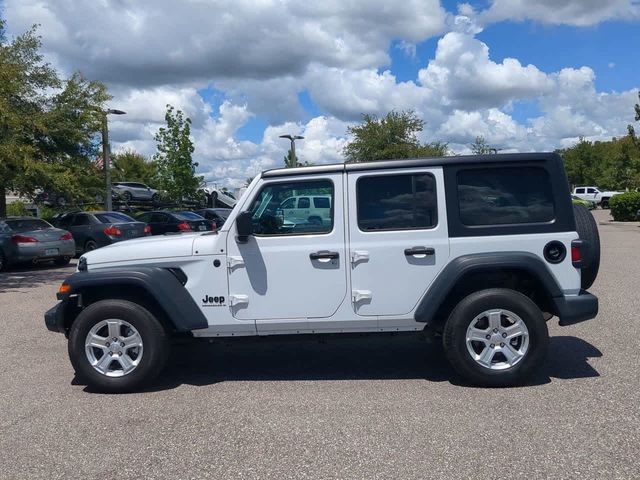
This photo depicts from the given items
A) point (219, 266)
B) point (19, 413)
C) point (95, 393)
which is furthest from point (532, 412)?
point (19, 413)

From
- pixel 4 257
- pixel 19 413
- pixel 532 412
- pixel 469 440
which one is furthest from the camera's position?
pixel 4 257

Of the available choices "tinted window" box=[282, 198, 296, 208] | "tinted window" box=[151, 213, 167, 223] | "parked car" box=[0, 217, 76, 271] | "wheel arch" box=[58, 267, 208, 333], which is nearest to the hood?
"wheel arch" box=[58, 267, 208, 333]

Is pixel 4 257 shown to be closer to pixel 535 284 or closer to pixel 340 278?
pixel 340 278

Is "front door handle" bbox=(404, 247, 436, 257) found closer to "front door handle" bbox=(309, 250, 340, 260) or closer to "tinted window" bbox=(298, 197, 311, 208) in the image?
"front door handle" bbox=(309, 250, 340, 260)

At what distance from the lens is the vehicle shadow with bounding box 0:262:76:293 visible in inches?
520

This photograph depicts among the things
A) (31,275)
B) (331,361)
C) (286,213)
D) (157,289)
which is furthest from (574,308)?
(31,275)

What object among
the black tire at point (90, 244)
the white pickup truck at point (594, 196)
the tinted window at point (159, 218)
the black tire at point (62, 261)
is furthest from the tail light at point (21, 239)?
the white pickup truck at point (594, 196)

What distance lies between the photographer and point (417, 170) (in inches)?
211

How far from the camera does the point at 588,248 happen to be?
5.50m

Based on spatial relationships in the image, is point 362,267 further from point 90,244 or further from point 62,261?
point 90,244

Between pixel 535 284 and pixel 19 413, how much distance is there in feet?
14.4

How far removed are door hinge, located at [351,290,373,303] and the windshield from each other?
13.1 metres

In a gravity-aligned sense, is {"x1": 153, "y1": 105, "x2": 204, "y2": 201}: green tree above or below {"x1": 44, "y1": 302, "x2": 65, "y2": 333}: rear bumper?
above

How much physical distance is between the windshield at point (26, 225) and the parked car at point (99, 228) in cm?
174
